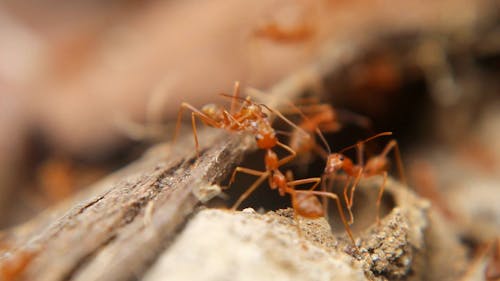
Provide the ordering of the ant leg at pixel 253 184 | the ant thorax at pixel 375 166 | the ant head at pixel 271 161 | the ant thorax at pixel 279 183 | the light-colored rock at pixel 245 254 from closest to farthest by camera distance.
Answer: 1. the light-colored rock at pixel 245 254
2. the ant leg at pixel 253 184
3. the ant thorax at pixel 279 183
4. the ant head at pixel 271 161
5. the ant thorax at pixel 375 166

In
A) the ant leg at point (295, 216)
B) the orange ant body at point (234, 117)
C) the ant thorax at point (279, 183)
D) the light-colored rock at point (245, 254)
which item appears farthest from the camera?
the orange ant body at point (234, 117)

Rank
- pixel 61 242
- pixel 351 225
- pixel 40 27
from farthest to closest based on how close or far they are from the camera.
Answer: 1. pixel 40 27
2. pixel 351 225
3. pixel 61 242

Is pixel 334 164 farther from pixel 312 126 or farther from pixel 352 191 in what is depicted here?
pixel 312 126

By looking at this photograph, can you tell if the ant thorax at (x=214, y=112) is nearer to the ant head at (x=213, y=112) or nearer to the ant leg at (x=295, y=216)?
the ant head at (x=213, y=112)

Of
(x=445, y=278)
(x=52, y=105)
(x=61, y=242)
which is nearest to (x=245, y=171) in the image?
(x=61, y=242)

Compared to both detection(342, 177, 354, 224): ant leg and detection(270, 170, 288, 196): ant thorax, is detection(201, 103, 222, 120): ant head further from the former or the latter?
detection(342, 177, 354, 224): ant leg

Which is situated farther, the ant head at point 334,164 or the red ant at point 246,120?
the ant head at point 334,164

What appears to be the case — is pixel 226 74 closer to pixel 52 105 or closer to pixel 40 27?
pixel 52 105

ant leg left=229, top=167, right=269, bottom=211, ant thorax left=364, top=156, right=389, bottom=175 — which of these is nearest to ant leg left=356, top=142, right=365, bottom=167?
ant thorax left=364, top=156, right=389, bottom=175

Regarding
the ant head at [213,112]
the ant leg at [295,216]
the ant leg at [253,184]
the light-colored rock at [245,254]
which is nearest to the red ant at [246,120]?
the ant head at [213,112]
